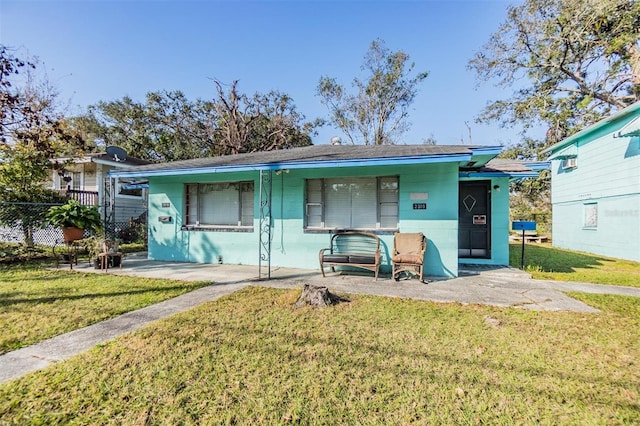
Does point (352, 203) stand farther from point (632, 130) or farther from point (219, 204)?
point (632, 130)

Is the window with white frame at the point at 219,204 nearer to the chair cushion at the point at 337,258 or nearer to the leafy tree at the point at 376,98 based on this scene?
the chair cushion at the point at 337,258

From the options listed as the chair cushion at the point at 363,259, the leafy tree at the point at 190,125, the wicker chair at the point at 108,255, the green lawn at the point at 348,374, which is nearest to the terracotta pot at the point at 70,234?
the wicker chair at the point at 108,255

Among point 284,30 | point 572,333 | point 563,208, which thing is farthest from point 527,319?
point 284,30

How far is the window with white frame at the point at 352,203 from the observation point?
6.68 m

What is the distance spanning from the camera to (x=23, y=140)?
8930 millimetres

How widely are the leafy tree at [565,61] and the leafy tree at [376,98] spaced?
6268mm

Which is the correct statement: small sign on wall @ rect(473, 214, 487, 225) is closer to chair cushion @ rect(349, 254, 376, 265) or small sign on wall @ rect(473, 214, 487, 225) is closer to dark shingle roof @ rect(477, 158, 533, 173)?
dark shingle roof @ rect(477, 158, 533, 173)

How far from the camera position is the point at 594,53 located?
14031 millimetres

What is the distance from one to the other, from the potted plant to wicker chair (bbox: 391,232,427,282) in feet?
24.8

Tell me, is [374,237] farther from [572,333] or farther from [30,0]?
[30,0]

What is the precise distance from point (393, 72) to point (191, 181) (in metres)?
19.5

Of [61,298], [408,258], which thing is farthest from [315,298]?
[61,298]

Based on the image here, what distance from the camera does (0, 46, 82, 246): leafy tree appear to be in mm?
8492

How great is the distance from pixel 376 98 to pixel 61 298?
22.8 meters
